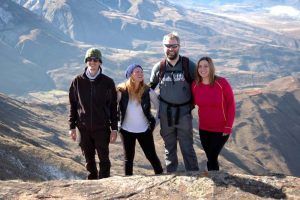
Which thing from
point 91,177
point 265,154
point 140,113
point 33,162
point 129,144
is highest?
point 140,113

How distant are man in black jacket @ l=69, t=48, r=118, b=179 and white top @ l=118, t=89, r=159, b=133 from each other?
40 cm

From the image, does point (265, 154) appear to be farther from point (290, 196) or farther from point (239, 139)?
point (290, 196)

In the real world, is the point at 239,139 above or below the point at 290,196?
Result: below

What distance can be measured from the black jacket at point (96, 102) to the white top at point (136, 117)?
0.38 m

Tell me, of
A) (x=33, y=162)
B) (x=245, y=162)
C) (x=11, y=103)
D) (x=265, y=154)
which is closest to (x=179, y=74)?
(x=33, y=162)

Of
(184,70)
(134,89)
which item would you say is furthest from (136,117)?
(184,70)

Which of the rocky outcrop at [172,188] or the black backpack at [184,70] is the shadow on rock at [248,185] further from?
the black backpack at [184,70]

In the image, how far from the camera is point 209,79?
11930 mm

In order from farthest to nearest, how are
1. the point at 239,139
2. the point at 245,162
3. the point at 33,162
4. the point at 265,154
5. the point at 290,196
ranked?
the point at 239,139 → the point at 265,154 → the point at 245,162 → the point at 33,162 → the point at 290,196

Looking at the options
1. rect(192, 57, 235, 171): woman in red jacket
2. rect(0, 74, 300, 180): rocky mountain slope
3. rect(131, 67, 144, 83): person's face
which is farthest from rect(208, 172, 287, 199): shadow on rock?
rect(0, 74, 300, 180): rocky mountain slope

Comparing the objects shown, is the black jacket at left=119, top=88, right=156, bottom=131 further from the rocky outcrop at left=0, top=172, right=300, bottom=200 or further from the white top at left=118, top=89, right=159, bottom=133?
the rocky outcrop at left=0, top=172, right=300, bottom=200

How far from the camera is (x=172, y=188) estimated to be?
36.7 ft

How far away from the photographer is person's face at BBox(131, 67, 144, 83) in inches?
496

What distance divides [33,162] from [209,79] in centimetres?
2729
